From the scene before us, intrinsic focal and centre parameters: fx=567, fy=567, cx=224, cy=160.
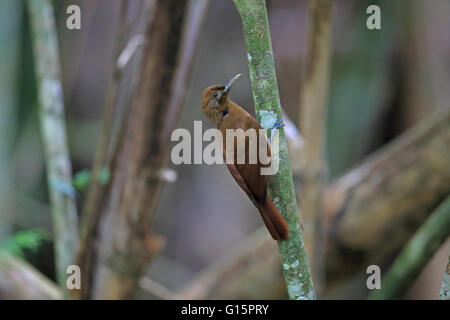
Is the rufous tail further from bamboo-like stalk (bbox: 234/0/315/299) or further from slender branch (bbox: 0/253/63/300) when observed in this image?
slender branch (bbox: 0/253/63/300)

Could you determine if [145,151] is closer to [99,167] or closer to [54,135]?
[99,167]

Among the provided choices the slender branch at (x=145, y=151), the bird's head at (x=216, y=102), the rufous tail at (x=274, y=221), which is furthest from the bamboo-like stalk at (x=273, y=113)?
the slender branch at (x=145, y=151)

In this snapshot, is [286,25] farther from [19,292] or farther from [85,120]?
[19,292]

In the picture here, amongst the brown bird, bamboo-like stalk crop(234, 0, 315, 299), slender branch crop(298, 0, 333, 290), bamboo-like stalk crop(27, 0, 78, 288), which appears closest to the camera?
bamboo-like stalk crop(234, 0, 315, 299)

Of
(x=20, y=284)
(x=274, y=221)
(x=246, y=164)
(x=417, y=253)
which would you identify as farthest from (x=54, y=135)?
(x=417, y=253)

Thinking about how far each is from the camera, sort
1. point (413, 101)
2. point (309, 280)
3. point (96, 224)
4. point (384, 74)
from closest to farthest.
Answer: point (309, 280) → point (96, 224) → point (413, 101) → point (384, 74)

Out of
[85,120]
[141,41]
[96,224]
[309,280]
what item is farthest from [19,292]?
[85,120]

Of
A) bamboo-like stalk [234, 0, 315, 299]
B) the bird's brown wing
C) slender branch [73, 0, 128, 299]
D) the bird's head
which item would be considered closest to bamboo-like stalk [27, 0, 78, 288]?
slender branch [73, 0, 128, 299]
